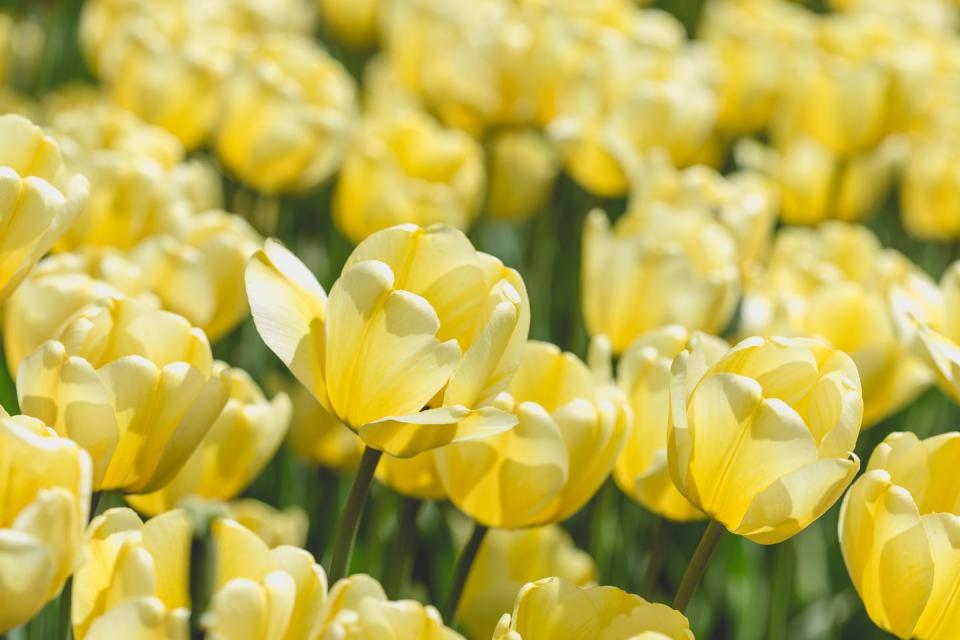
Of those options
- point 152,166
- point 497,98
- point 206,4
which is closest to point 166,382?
point 152,166

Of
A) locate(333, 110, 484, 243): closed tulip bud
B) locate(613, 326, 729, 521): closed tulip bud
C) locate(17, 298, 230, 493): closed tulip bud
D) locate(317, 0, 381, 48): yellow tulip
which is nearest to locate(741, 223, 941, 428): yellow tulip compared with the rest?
locate(613, 326, 729, 521): closed tulip bud

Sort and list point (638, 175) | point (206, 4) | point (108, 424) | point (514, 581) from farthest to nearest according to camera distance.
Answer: point (206, 4)
point (638, 175)
point (514, 581)
point (108, 424)

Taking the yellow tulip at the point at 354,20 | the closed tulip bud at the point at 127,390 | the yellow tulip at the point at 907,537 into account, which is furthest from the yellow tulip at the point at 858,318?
the yellow tulip at the point at 354,20

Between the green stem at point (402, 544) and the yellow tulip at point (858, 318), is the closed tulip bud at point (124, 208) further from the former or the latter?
the yellow tulip at point (858, 318)

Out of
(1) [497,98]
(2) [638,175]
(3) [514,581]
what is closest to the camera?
(3) [514,581]

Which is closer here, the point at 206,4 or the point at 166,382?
the point at 166,382

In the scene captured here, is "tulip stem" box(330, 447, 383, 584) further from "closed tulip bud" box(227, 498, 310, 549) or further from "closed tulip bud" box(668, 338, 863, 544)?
"closed tulip bud" box(668, 338, 863, 544)

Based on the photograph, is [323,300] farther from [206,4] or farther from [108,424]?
[206,4]
